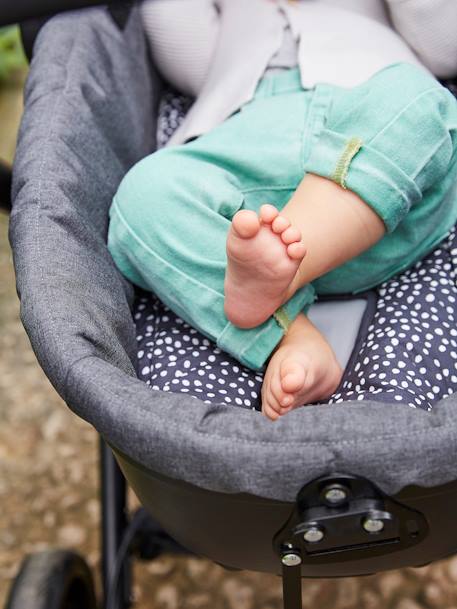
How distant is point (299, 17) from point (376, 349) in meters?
0.48

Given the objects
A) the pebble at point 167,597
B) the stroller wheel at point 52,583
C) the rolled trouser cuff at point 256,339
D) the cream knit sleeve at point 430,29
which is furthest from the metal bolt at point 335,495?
the pebble at point 167,597

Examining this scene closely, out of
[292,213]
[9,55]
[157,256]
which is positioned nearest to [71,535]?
[157,256]

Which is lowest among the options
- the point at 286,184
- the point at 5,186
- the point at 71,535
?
the point at 71,535

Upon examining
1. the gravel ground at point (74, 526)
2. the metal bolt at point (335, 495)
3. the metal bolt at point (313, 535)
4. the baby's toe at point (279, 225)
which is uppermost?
the baby's toe at point (279, 225)

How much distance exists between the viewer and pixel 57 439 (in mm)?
1480

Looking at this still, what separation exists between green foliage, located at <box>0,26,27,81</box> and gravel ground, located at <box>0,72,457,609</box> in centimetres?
90

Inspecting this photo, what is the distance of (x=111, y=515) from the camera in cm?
114

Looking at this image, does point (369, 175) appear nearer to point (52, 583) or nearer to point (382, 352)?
point (382, 352)

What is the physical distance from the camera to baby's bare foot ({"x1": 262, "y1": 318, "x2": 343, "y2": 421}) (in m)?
0.72

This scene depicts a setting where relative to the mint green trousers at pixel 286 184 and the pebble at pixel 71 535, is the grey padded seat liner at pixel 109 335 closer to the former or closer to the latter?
the mint green trousers at pixel 286 184

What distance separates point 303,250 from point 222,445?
0.67 feet

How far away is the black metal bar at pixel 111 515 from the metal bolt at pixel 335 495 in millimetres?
607

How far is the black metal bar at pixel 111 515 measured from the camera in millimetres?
1131

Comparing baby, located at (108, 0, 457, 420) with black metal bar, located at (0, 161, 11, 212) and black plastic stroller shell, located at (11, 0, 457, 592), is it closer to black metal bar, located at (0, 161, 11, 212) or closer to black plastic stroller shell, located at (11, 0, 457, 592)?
black plastic stroller shell, located at (11, 0, 457, 592)
